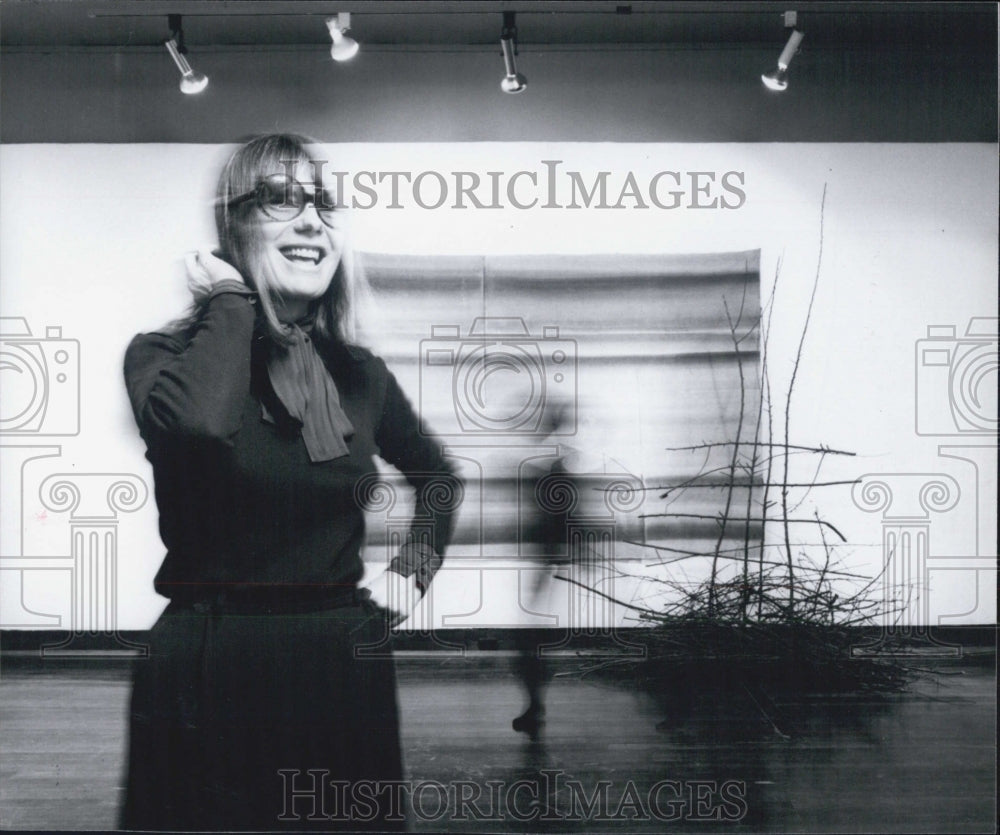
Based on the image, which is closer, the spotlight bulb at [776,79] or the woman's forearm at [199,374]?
the woman's forearm at [199,374]

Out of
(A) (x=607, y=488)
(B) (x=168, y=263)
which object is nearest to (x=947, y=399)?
(A) (x=607, y=488)

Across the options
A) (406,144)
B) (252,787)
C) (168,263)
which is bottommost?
(252,787)

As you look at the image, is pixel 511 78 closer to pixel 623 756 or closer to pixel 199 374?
pixel 199 374

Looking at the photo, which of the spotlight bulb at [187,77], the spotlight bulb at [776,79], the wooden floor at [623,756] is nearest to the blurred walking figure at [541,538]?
the wooden floor at [623,756]

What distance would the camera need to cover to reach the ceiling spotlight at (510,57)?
11.3 ft

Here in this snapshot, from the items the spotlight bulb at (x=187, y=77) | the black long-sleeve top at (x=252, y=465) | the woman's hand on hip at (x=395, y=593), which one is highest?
the spotlight bulb at (x=187, y=77)

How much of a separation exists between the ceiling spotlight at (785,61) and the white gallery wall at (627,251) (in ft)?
0.77

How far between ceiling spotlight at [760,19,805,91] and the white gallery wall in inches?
9.2

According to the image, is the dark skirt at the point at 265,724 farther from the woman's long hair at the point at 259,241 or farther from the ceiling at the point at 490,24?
the ceiling at the point at 490,24

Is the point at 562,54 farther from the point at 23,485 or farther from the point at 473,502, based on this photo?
the point at 23,485

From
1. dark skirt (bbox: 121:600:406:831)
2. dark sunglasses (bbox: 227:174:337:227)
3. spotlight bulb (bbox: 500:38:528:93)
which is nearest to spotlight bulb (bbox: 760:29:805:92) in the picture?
spotlight bulb (bbox: 500:38:528:93)

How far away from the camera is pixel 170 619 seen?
3496mm

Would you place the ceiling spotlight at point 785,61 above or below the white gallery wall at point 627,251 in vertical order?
above

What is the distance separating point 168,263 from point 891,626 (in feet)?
9.64
